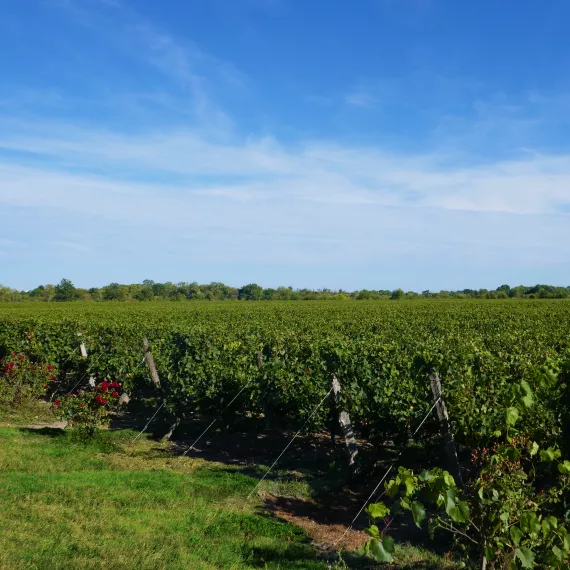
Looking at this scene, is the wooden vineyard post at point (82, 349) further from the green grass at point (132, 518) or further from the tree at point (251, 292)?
the tree at point (251, 292)

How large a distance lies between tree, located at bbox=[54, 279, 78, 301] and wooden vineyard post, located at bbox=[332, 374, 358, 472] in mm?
91886

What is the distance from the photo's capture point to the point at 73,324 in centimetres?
1656

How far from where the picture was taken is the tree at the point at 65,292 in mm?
92625

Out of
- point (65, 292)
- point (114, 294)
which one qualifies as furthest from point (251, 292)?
point (65, 292)

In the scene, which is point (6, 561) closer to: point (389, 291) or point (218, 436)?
point (218, 436)

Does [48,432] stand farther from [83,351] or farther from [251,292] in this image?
[251,292]

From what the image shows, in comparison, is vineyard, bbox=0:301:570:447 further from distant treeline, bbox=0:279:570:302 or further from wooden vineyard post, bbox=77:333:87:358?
distant treeline, bbox=0:279:570:302

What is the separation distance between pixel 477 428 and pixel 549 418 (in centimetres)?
93

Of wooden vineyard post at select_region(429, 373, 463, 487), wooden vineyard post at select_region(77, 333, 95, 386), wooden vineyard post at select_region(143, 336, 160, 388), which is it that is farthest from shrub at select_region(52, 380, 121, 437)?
wooden vineyard post at select_region(429, 373, 463, 487)

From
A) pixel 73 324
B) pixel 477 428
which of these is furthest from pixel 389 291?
pixel 477 428

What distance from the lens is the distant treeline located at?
8869 cm

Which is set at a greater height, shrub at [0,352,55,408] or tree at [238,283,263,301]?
tree at [238,283,263,301]

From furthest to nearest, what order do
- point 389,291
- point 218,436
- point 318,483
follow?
1. point 389,291
2. point 218,436
3. point 318,483

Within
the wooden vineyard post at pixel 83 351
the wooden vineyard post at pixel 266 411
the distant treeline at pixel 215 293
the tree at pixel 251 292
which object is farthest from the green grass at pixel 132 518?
the tree at pixel 251 292
